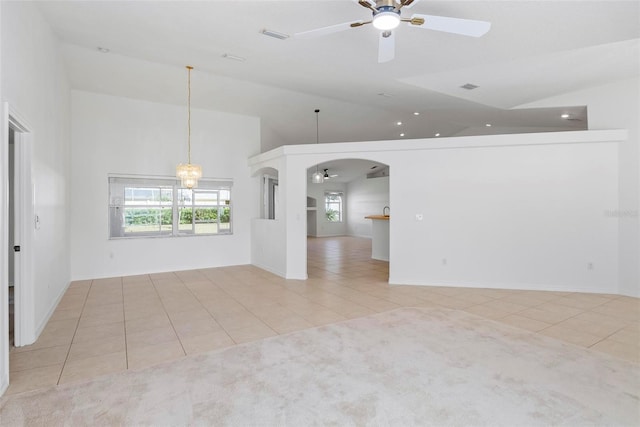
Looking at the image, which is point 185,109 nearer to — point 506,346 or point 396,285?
point 396,285

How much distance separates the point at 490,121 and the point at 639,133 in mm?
2935

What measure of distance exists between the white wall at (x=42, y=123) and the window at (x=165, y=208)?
46.4 inches

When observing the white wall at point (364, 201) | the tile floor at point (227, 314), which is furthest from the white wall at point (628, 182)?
the white wall at point (364, 201)

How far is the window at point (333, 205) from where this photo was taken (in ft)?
51.1

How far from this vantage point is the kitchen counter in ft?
27.7

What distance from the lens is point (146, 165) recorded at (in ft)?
21.9

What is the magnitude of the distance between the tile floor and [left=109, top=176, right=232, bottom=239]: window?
1.04 meters

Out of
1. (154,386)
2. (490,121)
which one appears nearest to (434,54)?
(490,121)

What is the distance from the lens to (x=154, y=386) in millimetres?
2438

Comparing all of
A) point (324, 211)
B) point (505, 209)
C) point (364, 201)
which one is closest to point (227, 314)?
point (505, 209)

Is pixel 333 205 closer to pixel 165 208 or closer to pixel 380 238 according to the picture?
pixel 380 238

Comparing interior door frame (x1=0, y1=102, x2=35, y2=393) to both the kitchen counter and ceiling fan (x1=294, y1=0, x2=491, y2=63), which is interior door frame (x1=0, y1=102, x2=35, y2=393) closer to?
ceiling fan (x1=294, y1=0, x2=491, y2=63)

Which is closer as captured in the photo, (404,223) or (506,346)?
(506,346)

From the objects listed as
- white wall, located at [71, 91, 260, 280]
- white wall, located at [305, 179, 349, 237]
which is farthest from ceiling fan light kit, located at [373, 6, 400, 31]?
white wall, located at [305, 179, 349, 237]
